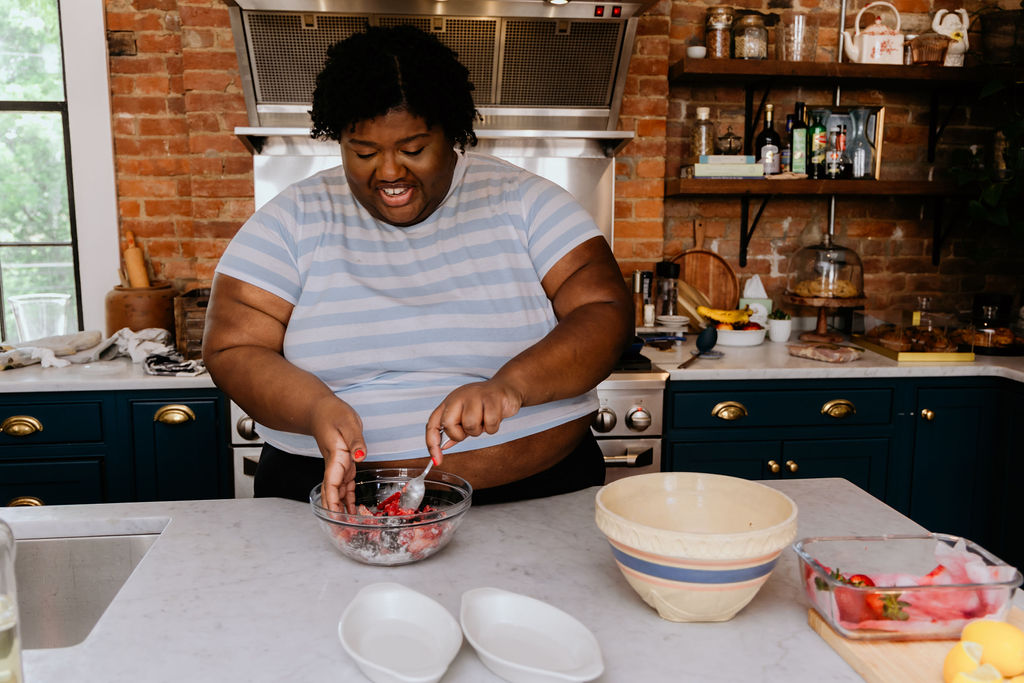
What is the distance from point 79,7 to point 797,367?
109 inches

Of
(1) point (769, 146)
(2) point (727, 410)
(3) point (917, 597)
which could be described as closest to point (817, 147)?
(1) point (769, 146)

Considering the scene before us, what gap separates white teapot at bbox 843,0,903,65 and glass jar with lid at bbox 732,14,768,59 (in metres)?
0.38

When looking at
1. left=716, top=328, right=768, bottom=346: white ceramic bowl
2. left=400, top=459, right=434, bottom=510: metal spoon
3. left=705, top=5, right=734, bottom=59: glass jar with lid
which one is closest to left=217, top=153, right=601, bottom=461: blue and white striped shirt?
left=400, top=459, right=434, bottom=510: metal spoon

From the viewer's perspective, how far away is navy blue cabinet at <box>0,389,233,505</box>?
2410 millimetres

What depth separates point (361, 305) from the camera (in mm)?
1357

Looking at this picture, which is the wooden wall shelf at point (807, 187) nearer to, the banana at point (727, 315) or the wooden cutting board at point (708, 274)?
the wooden cutting board at point (708, 274)

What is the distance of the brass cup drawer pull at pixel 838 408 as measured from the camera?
102 inches

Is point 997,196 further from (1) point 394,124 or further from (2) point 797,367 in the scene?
(1) point 394,124

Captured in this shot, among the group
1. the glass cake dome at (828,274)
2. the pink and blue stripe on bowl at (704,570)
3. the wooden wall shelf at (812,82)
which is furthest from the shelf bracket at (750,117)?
the pink and blue stripe on bowl at (704,570)

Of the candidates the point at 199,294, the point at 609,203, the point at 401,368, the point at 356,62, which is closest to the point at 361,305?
the point at 401,368

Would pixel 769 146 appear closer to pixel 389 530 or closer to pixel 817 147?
pixel 817 147

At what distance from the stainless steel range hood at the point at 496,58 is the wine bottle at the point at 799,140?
69 cm

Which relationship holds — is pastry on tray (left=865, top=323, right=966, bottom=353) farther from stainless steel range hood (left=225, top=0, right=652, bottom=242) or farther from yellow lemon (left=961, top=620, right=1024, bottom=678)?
yellow lemon (left=961, top=620, right=1024, bottom=678)

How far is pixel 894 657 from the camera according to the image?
2.63 feet
